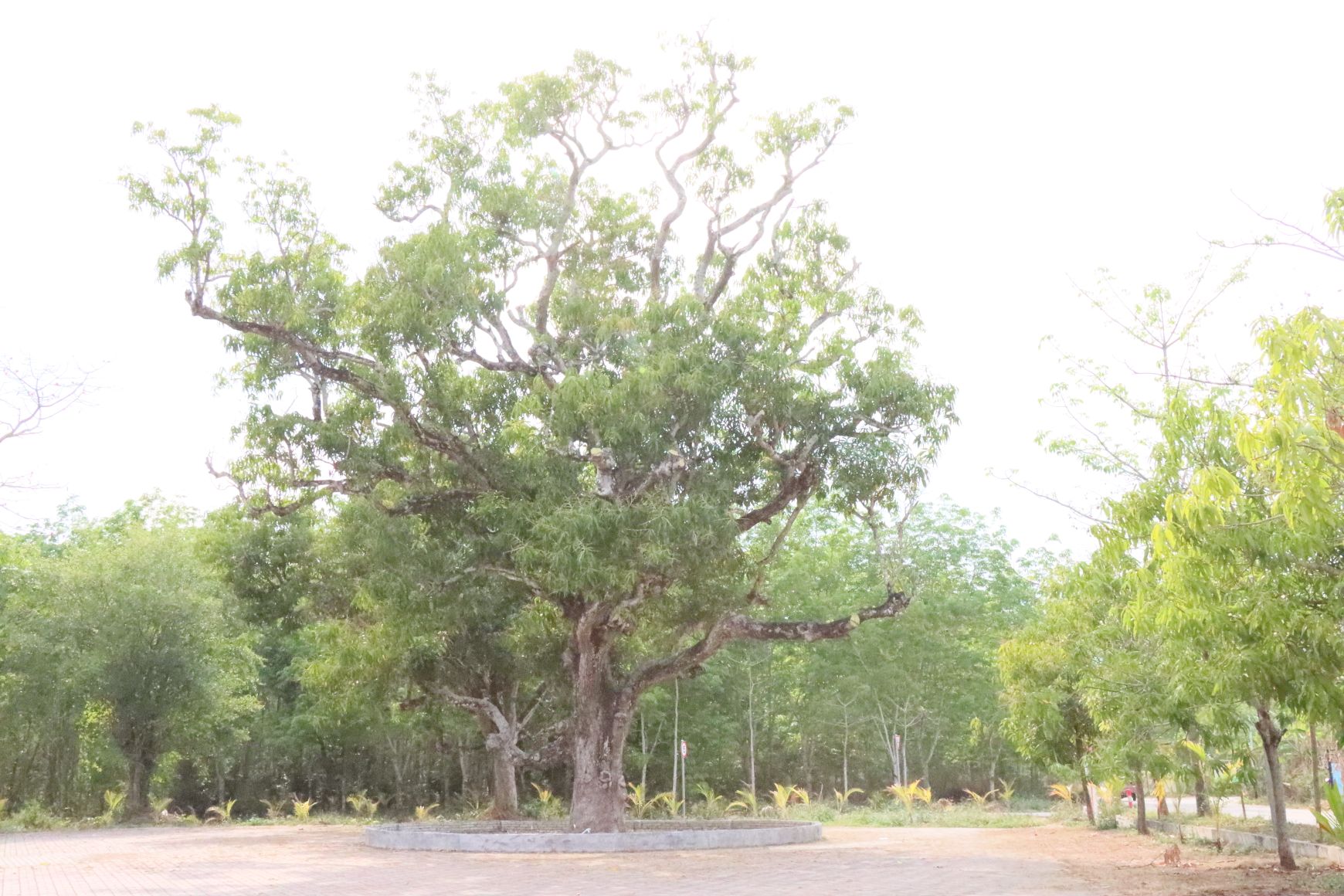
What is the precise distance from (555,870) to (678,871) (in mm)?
1436

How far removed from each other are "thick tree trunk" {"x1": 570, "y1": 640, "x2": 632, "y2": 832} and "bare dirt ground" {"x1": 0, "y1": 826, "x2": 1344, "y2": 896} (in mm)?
2504

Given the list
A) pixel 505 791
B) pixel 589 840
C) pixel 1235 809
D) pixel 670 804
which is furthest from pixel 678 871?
pixel 1235 809

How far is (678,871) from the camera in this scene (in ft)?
40.1

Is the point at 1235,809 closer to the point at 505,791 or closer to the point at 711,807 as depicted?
the point at 711,807

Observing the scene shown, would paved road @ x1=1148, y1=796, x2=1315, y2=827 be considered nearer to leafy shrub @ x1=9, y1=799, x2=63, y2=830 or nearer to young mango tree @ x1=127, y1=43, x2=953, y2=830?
young mango tree @ x1=127, y1=43, x2=953, y2=830

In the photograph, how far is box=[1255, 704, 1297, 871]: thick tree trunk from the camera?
11.0 meters

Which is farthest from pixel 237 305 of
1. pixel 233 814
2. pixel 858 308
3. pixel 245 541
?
pixel 233 814

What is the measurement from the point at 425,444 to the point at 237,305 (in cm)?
328

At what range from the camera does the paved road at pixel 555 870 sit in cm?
1018

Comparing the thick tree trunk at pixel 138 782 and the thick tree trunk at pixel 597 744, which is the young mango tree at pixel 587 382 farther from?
the thick tree trunk at pixel 138 782

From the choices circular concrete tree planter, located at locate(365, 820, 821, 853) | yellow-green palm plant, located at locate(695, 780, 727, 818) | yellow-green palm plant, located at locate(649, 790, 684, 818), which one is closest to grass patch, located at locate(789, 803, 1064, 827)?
yellow-green palm plant, located at locate(695, 780, 727, 818)

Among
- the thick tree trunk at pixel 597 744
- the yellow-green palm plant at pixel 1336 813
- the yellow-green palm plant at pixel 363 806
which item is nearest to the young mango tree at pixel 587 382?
the thick tree trunk at pixel 597 744

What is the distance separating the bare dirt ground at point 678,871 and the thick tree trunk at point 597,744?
250 centimetres

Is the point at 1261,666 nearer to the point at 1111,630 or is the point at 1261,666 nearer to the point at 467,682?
the point at 1111,630
